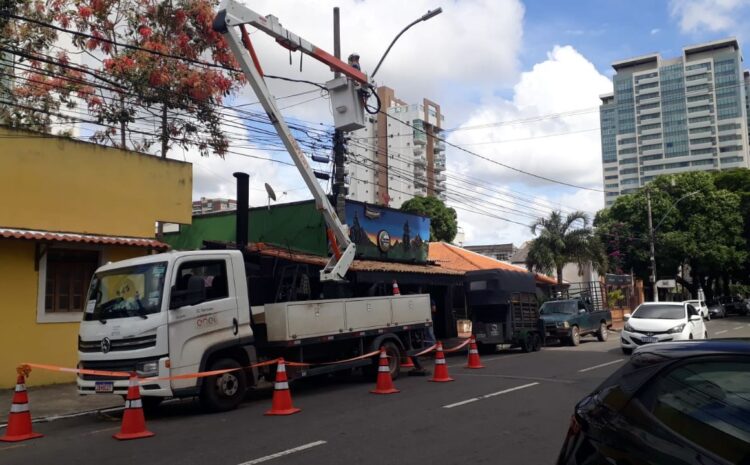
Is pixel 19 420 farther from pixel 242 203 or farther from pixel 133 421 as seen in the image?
pixel 242 203

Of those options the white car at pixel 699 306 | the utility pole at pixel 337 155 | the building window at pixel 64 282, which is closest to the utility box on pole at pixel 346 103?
the utility pole at pixel 337 155

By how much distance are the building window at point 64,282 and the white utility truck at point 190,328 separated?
13.3ft

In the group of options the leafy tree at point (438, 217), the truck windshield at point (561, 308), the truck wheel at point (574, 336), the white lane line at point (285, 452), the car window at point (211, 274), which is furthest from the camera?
the leafy tree at point (438, 217)

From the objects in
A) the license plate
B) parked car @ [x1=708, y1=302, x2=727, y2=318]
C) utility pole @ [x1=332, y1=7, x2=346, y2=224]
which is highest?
utility pole @ [x1=332, y1=7, x2=346, y2=224]

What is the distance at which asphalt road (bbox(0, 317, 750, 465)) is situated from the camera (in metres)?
6.85

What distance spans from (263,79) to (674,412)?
36.7 feet

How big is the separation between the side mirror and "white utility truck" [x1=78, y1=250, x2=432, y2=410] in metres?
0.02

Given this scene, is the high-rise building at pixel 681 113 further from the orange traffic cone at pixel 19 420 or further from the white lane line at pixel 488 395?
the orange traffic cone at pixel 19 420

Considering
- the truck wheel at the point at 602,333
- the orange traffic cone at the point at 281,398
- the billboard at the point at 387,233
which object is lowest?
the truck wheel at the point at 602,333

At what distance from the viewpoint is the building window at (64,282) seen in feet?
44.1

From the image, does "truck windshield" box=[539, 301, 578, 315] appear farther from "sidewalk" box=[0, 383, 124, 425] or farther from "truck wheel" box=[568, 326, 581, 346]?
"sidewalk" box=[0, 383, 124, 425]

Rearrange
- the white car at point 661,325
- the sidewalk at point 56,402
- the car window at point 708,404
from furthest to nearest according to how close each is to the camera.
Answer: the white car at point 661,325 < the sidewalk at point 56,402 < the car window at point 708,404

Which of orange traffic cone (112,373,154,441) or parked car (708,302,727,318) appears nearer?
orange traffic cone (112,373,154,441)

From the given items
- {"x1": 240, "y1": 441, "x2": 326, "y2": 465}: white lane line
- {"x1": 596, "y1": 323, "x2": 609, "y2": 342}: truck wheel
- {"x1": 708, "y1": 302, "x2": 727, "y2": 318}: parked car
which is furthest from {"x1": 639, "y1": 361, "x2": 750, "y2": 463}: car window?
{"x1": 708, "y1": 302, "x2": 727, "y2": 318}: parked car
